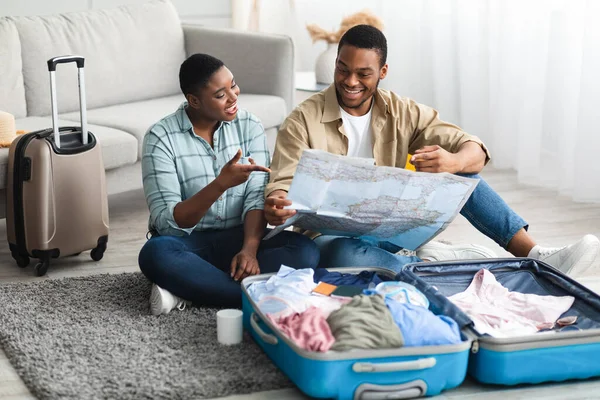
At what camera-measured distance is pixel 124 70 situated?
148 inches

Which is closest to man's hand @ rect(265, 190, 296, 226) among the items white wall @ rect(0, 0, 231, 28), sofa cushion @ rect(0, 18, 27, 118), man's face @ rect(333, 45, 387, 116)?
man's face @ rect(333, 45, 387, 116)

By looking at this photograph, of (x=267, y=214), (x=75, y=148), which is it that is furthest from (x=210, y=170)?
(x=75, y=148)

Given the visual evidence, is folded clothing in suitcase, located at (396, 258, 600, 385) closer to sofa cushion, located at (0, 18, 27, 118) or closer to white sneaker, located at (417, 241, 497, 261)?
white sneaker, located at (417, 241, 497, 261)

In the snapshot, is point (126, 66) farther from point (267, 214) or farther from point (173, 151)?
point (267, 214)

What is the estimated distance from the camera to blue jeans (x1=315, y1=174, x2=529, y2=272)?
8.29 feet

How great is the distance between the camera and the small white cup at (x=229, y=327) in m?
2.17

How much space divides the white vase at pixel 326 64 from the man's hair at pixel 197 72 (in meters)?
1.73

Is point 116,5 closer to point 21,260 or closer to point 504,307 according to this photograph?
point 21,260

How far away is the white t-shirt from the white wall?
226 centimetres

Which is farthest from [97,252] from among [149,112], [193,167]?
[149,112]

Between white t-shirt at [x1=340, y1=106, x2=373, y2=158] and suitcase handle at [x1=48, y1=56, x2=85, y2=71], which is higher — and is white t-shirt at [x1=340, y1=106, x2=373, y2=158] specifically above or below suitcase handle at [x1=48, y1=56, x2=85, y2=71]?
below

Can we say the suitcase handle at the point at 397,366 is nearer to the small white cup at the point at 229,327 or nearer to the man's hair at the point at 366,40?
the small white cup at the point at 229,327

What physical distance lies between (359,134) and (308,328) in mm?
787

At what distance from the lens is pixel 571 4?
362 centimetres
